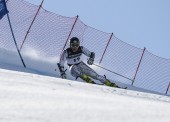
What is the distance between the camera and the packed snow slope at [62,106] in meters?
1.15

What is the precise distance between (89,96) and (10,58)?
9042mm

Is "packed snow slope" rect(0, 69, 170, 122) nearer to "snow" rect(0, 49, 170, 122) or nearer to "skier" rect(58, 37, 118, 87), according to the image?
"snow" rect(0, 49, 170, 122)

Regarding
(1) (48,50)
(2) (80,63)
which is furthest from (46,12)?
(2) (80,63)

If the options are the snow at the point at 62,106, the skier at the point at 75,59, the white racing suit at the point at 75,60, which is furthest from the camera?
the white racing suit at the point at 75,60

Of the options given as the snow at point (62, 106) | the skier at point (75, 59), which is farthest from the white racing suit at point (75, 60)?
the snow at point (62, 106)

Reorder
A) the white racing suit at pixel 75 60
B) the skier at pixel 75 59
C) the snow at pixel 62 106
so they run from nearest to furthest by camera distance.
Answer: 1. the snow at pixel 62 106
2. the skier at pixel 75 59
3. the white racing suit at pixel 75 60

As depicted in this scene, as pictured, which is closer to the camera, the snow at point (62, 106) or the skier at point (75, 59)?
the snow at point (62, 106)

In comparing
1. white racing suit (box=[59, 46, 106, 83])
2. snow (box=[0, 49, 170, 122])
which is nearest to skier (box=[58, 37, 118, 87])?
white racing suit (box=[59, 46, 106, 83])

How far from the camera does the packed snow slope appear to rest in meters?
1.15

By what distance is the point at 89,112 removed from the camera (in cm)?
124

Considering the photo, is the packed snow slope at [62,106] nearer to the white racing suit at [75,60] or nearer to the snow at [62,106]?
the snow at [62,106]

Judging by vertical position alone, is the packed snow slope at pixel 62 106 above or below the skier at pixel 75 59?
above

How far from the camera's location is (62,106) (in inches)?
49.6

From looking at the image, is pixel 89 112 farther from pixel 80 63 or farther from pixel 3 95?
pixel 80 63
